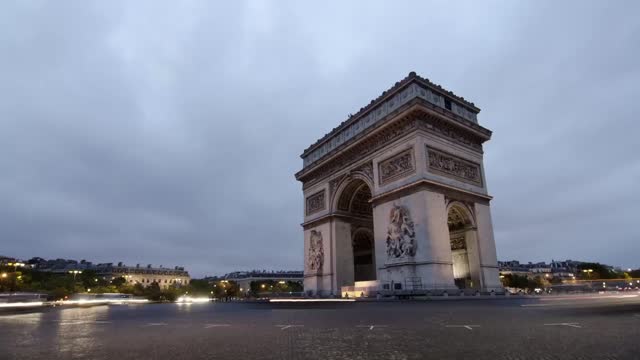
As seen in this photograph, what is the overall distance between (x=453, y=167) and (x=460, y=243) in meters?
5.67

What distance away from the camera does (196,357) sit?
420cm

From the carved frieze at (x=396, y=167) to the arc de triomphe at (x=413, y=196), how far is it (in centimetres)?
7

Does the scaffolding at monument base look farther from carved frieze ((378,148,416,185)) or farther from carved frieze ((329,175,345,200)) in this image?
carved frieze ((329,175,345,200))

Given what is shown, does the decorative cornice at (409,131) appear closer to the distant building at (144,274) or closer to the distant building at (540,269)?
the distant building at (540,269)

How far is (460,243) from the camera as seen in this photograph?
1124 inches

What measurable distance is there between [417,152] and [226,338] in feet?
71.0

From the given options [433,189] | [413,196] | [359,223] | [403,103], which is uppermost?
[403,103]

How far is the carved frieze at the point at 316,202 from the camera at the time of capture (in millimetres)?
36906

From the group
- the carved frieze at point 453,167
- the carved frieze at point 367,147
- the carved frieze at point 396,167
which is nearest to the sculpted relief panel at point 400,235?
the carved frieze at point 396,167

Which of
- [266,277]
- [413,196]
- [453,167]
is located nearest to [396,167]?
[413,196]

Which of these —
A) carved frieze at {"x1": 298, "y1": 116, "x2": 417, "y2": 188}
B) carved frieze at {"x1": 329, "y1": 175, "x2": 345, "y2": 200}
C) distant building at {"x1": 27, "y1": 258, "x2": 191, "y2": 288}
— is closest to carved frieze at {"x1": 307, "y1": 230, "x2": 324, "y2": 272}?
carved frieze at {"x1": 329, "y1": 175, "x2": 345, "y2": 200}

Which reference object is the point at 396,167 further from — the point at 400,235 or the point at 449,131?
the point at 400,235

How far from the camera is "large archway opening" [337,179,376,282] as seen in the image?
3462cm

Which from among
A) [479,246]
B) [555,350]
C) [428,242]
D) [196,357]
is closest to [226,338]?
[196,357]
